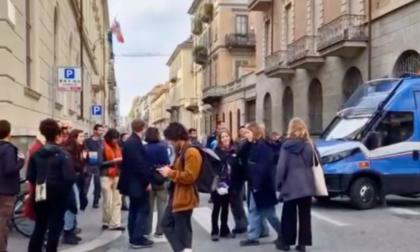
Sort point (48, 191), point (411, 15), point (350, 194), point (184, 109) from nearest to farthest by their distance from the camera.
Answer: point (48, 191), point (350, 194), point (411, 15), point (184, 109)

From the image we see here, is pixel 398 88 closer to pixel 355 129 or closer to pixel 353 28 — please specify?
pixel 355 129

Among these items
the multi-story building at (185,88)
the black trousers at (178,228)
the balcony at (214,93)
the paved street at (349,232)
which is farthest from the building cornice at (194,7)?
the black trousers at (178,228)

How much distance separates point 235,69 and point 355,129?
149ft

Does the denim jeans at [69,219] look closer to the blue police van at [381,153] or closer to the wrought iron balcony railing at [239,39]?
the blue police van at [381,153]

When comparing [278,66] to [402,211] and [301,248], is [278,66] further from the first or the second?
[301,248]

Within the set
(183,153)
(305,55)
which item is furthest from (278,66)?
(183,153)

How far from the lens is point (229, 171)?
10.4m

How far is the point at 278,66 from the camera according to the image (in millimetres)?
34500

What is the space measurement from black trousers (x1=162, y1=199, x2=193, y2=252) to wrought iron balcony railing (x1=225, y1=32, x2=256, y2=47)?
51.4m

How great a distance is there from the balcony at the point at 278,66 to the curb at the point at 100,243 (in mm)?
23876

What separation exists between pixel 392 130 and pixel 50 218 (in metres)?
8.99

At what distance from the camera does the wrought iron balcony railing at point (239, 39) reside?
58.5 meters

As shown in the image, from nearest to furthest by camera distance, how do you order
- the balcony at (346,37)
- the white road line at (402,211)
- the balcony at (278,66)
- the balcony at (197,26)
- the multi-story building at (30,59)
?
the multi-story building at (30,59) < the white road line at (402,211) < the balcony at (346,37) < the balcony at (278,66) < the balcony at (197,26)

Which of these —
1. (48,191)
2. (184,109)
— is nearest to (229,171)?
(48,191)
